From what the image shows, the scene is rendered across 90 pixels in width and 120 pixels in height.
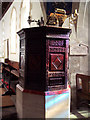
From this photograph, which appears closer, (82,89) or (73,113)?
(73,113)

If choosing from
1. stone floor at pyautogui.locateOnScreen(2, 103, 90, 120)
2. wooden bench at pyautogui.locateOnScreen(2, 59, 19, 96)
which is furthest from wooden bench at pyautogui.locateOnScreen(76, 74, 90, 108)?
wooden bench at pyautogui.locateOnScreen(2, 59, 19, 96)

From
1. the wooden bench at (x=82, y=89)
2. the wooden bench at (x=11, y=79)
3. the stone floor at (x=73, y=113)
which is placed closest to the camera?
the stone floor at (x=73, y=113)

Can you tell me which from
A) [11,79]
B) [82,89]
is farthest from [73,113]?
[11,79]

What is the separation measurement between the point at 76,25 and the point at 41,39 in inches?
76.0

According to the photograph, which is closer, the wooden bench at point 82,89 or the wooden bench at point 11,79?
the wooden bench at point 82,89

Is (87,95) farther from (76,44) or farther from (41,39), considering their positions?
(41,39)

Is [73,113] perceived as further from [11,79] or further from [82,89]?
[11,79]

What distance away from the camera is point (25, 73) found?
8.05ft

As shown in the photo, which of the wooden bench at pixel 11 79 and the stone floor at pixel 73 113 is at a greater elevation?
the wooden bench at pixel 11 79

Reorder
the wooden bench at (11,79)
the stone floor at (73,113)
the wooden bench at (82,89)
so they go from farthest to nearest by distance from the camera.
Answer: the wooden bench at (11,79), the wooden bench at (82,89), the stone floor at (73,113)

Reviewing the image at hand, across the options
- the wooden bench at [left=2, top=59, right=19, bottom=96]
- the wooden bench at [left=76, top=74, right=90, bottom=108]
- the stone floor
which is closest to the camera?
the stone floor

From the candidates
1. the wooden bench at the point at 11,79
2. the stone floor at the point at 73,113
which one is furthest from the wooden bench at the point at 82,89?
the wooden bench at the point at 11,79

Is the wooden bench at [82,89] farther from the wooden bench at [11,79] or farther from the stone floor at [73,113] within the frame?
the wooden bench at [11,79]

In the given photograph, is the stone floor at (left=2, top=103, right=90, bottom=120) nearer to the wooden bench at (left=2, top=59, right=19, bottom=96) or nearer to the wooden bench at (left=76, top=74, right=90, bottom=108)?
the wooden bench at (left=76, top=74, right=90, bottom=108)
